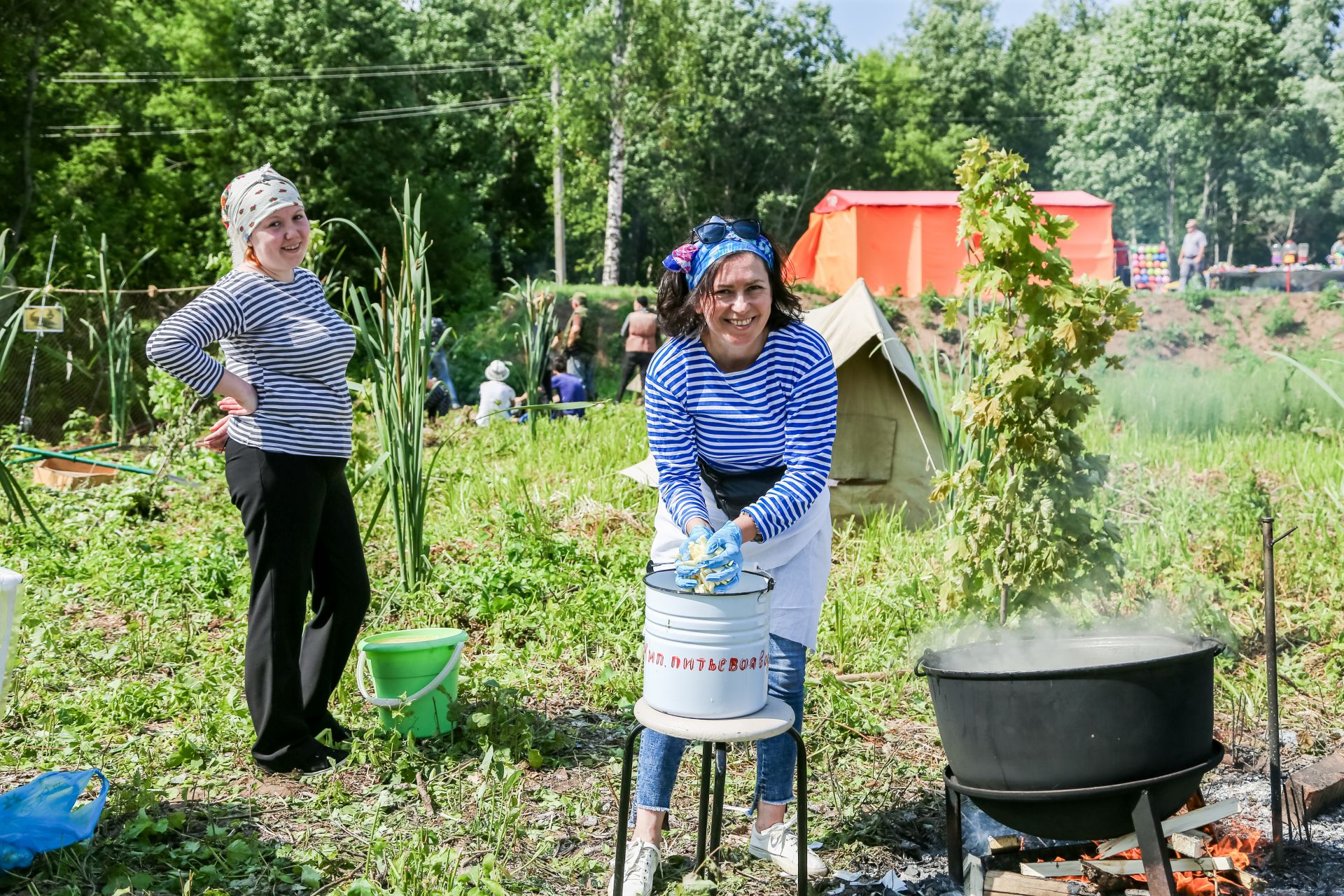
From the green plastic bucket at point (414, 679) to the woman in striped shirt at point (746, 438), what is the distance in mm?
978

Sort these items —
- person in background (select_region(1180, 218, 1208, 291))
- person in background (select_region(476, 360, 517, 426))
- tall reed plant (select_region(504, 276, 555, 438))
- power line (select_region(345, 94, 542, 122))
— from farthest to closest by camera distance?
power line (select_region(345, 94, 542, 122)) → person in background (select_region(1180, 218, 1208, 291)) → person in background (select_region(476, 360, 517, 426)) → tall reed plant (select_region(504, 276, 555, 438))

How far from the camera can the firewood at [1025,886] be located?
7.30 feet

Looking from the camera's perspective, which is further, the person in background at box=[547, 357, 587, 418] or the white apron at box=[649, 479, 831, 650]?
the person in background at box=[547, 357, 587, 418]

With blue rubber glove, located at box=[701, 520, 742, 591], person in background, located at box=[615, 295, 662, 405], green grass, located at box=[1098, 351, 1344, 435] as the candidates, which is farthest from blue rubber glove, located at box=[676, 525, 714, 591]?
person in background, located at box=[615, 295, 662, 405]

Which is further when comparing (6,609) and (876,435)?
(876,435)

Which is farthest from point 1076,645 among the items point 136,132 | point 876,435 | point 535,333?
point 136,132

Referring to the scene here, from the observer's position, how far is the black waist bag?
8.15ft

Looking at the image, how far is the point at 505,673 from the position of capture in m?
3.83

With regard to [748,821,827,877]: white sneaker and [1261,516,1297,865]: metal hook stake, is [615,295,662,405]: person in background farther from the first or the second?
[1261,516,1297,865]: metal hook stake

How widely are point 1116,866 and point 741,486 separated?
1.09m

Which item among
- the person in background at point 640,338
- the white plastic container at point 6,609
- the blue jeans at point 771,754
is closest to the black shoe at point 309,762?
the white plastic container at point 6,609

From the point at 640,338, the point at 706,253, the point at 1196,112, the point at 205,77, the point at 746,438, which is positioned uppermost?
the point at 1196,112

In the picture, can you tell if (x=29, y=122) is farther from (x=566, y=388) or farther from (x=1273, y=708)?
(x=1273, y=708)

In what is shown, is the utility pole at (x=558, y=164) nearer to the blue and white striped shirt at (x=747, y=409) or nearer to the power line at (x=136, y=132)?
the power line at (x=136, y=132)
